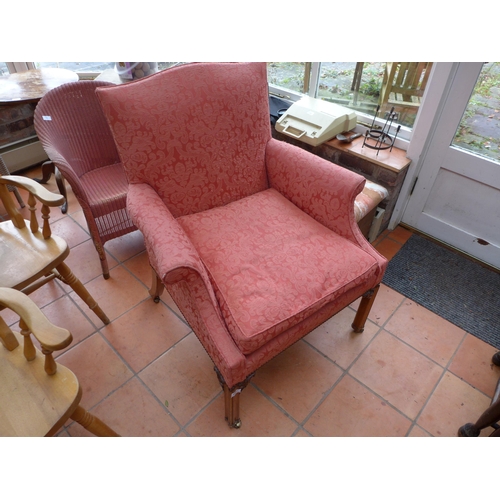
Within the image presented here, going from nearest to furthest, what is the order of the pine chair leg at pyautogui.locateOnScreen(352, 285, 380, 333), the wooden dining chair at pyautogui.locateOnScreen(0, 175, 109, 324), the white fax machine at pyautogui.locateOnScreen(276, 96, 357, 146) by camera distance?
1. the wooden dining chair at pyautogui.locateOnScreen(0, 175, 109, 324)
2. the pine chair leg at pyautogui.locateOnScreen(352, 285, 380, 333)
3. the white fax machine at pyautogui.locateOnScreen(276, 96, 357, 146)

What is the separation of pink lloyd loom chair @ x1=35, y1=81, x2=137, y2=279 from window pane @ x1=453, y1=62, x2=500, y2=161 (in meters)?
1.69

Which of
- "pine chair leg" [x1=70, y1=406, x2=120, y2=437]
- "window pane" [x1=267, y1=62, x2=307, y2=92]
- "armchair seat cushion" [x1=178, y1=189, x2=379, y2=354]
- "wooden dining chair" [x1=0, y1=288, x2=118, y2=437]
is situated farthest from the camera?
"window pane" [x1=267, y1=62, x2=307, y2=92]

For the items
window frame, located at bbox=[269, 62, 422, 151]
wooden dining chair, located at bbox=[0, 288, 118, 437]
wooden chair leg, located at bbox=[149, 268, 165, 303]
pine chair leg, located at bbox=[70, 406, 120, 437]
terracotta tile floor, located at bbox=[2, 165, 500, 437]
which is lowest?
terracotta tile floor, located at bbox=[2, 165, 500, 437]

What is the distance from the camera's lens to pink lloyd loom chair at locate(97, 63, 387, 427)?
1.12 meters

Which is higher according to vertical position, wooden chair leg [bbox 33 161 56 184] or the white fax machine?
the white fax machine

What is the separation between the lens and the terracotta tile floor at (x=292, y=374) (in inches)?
52.3

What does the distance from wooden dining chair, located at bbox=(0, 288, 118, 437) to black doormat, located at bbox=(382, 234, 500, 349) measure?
153cm

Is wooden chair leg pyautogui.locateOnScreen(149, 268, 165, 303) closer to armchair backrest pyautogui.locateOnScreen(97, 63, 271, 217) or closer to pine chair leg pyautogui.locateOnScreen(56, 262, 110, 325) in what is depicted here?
pine chair leg pyautogui.locateOnScreen(56, 262, 110, 325)

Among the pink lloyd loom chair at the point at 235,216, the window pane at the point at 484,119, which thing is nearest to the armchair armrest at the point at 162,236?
the pink lloyd loom chair at the point at 235,216

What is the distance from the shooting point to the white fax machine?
6.31 ft

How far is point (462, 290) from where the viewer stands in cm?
183

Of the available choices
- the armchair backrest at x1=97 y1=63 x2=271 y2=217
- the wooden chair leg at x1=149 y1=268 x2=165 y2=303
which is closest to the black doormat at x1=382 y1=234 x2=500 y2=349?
the armchair backrest at x1=97 y1=63 x2=271 y2=217

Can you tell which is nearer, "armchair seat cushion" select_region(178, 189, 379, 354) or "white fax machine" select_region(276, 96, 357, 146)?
"armchair seat cushion" select_region(178, 189, 379, 354)

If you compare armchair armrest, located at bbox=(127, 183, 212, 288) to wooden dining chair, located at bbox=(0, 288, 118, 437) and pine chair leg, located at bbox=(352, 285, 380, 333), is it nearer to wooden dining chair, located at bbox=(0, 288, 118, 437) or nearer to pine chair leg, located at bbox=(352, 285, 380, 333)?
wooden dining chair, located at bbox=(0, 288, 118, 437)
